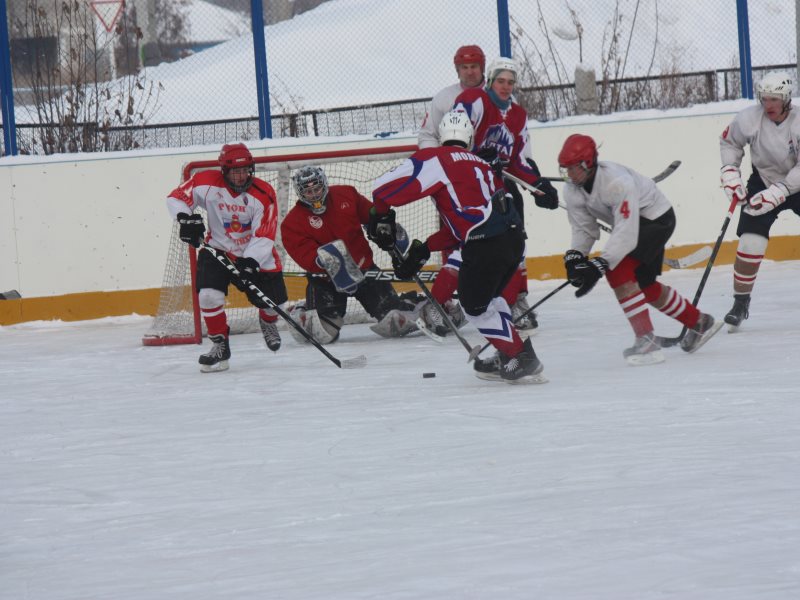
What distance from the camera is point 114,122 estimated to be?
21.6 feet

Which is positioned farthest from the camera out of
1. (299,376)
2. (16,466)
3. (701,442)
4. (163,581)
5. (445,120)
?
(299,376)

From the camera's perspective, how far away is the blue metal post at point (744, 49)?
685 centimetres

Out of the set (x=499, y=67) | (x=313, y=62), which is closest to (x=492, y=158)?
(x=499, y=67)

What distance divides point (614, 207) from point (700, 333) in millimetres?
578

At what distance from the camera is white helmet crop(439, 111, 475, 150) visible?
3.89m

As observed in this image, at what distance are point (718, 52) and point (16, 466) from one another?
531cm

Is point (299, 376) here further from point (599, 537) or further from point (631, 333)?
point (599, 537)

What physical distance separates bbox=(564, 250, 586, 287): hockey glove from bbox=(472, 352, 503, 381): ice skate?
345 mm

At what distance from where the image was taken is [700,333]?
4184mm

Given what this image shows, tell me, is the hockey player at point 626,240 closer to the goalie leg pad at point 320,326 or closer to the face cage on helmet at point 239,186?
the face cage on helmet at point 239,186

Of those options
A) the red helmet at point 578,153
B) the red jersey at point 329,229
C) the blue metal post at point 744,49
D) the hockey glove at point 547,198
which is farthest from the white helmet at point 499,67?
the blue metal post at point 744,49

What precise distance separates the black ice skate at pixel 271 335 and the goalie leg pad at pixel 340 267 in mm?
356

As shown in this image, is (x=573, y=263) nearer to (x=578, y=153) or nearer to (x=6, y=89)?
(x=578, y=153)

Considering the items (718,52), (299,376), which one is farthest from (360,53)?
(299,376)
